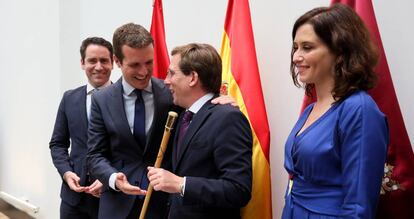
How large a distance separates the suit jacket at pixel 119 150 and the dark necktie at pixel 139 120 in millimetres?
29

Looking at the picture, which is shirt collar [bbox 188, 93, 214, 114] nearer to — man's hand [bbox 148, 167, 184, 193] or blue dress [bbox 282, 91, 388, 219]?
man's hand [bbox 148, 167, 184, 193]

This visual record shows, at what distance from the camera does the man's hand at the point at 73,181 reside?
2.14 m

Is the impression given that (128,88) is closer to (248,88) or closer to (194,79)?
(194,79)

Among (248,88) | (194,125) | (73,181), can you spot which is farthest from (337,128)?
(73,181)

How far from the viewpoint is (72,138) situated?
2359 millimetres

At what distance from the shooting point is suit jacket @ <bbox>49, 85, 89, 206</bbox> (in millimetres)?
2301

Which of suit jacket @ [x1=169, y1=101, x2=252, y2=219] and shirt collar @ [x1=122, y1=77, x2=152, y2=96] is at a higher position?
shirt collar @ [x1=122, y1=77, x2=152, y2=96]

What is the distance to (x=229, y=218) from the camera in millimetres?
1558

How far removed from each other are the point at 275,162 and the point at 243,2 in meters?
0.89

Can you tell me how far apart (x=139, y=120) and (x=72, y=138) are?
79 cm

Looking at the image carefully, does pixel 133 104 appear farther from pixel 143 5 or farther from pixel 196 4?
pixel 143 5

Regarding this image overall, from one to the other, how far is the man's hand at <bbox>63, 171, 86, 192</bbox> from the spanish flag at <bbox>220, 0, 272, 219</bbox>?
0.92 metres

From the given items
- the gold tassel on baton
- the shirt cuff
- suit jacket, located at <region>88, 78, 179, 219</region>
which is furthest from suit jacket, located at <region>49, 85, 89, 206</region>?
the gold tassel on baton

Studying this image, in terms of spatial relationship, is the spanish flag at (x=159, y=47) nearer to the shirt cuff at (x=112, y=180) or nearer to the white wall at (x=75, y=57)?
the white wall at (x=75, y=57)
